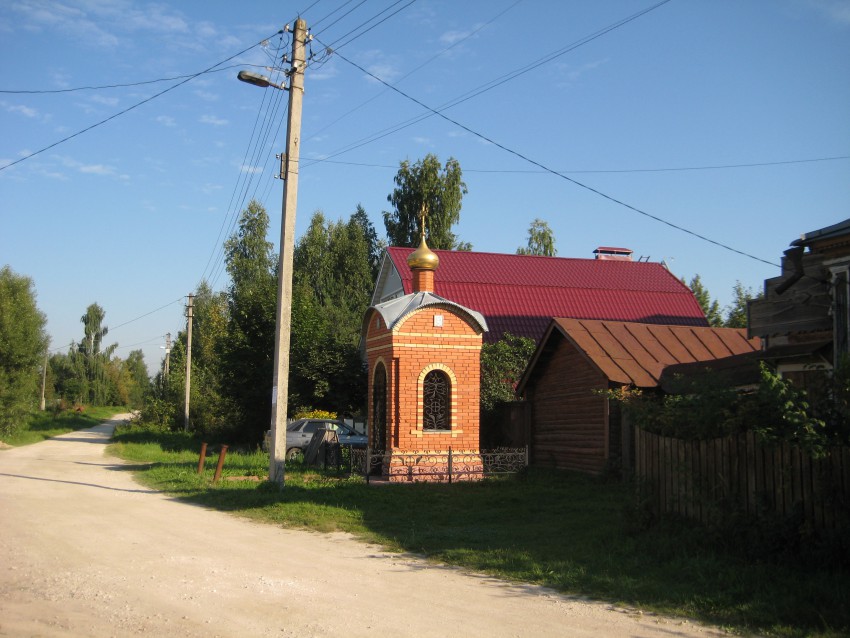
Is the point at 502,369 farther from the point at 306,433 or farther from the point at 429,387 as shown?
the point at 306,433

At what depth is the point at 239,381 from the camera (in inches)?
1246

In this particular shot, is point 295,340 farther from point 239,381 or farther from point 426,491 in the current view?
point 426,491

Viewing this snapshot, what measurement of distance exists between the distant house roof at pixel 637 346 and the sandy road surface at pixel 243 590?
836 centimetres

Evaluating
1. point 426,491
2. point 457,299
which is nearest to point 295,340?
point 457,299

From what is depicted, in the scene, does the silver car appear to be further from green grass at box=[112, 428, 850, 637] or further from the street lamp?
the street lamp

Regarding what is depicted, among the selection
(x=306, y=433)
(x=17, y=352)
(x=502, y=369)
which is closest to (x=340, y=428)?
(x=306, y=433)

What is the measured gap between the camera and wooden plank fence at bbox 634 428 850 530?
25.8 ft

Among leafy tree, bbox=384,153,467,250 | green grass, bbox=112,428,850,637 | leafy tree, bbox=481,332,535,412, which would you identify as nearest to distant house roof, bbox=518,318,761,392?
leafy tree, bbox=481,332,535,412

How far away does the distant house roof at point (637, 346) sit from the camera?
17.6 metres

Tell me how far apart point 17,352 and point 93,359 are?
62.4 meters

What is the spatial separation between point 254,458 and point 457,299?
983cm

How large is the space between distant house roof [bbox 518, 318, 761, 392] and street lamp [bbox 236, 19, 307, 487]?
6597 millimetres

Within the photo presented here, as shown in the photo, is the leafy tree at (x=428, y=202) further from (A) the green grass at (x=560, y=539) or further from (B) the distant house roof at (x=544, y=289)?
(A) the green grass at (x=560, y=539)

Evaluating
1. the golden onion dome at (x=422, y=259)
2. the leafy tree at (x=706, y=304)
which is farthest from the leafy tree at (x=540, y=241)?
the golden onion dome at (x=422, y=259)
